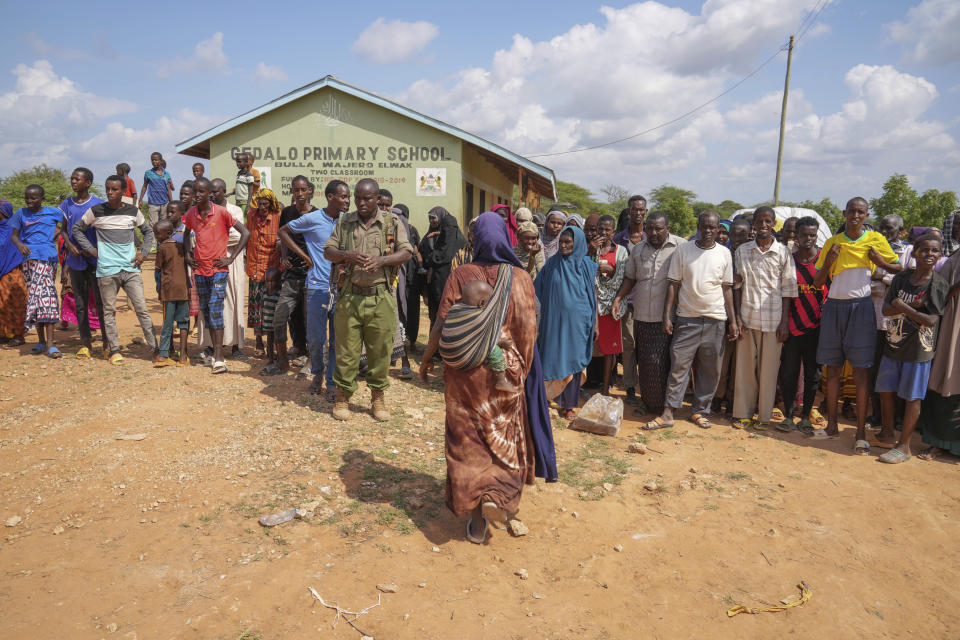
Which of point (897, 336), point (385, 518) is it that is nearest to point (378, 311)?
point (385, 518)

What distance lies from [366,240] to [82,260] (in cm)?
418

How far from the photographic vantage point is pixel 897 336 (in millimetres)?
5098

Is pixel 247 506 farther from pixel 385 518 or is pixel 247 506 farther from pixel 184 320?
pixel 184 320

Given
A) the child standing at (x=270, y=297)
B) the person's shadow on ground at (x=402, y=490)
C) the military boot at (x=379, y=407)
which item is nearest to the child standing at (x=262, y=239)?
the child standing at (x=270, y=297)

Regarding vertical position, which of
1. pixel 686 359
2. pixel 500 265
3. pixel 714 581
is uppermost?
pixel 500 265

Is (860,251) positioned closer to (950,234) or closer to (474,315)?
(950,234)

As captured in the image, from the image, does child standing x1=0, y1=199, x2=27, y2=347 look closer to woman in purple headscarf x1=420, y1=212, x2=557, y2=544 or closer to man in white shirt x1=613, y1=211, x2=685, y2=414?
woman in purple headscarf x1=420, y1=212, x2=557, y2=544

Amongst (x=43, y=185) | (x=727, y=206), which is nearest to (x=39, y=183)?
(x=43, y=185)

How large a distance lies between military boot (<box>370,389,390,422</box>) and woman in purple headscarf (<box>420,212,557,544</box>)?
2.02 metres

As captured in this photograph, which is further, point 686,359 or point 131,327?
point 131,327

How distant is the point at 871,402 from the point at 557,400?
10.9 ft

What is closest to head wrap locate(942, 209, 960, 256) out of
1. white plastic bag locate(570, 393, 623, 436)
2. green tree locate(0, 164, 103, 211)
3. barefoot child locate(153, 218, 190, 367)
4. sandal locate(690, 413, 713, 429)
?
sandal locate(690, 413, 713, 429)

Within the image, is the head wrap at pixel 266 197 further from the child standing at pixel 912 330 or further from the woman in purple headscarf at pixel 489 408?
the child standing at pixel 912 330

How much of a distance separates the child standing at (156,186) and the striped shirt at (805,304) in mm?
10232
